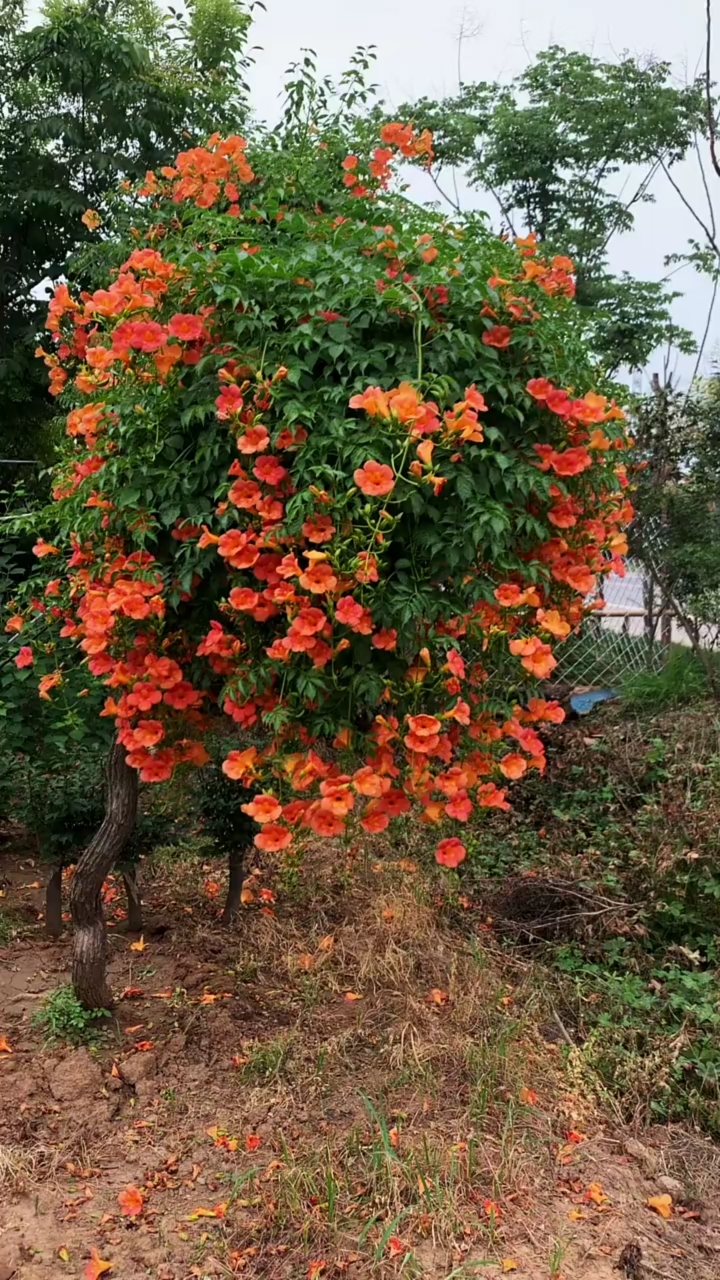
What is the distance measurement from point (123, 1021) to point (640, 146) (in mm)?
6695

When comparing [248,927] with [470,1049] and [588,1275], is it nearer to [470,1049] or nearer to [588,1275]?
[470,1049]

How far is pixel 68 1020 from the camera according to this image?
8.21 ft

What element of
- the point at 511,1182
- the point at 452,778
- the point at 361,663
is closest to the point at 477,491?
the point at 361,663

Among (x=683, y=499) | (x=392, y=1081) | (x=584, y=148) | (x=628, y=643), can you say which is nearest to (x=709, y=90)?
(x=584, y=148)

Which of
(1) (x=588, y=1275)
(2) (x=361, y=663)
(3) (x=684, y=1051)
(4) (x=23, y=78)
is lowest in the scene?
(1) (x=588, y=1275)

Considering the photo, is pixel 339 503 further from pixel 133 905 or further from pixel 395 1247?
pixel 133 905

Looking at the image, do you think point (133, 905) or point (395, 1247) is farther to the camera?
point (133, 905)

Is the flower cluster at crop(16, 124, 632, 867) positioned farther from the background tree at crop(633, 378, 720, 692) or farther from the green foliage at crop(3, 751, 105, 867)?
the background tree at crop(633, 378, 720, 692)

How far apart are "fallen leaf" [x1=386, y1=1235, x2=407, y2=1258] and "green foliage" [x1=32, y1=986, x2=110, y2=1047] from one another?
1.00 m

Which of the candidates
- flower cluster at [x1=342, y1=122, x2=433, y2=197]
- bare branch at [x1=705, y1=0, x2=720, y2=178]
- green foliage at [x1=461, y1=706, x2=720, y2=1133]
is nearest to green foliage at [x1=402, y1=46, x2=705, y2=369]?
bare branch at [x1=705, y1=0, x2=720, y2=178]

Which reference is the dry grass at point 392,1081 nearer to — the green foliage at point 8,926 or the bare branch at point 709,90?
the green foliage at point 8,926

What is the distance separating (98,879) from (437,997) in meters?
1.04

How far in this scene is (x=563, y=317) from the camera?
1.92 metres

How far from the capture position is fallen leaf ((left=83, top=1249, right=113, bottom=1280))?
5.63 ft
